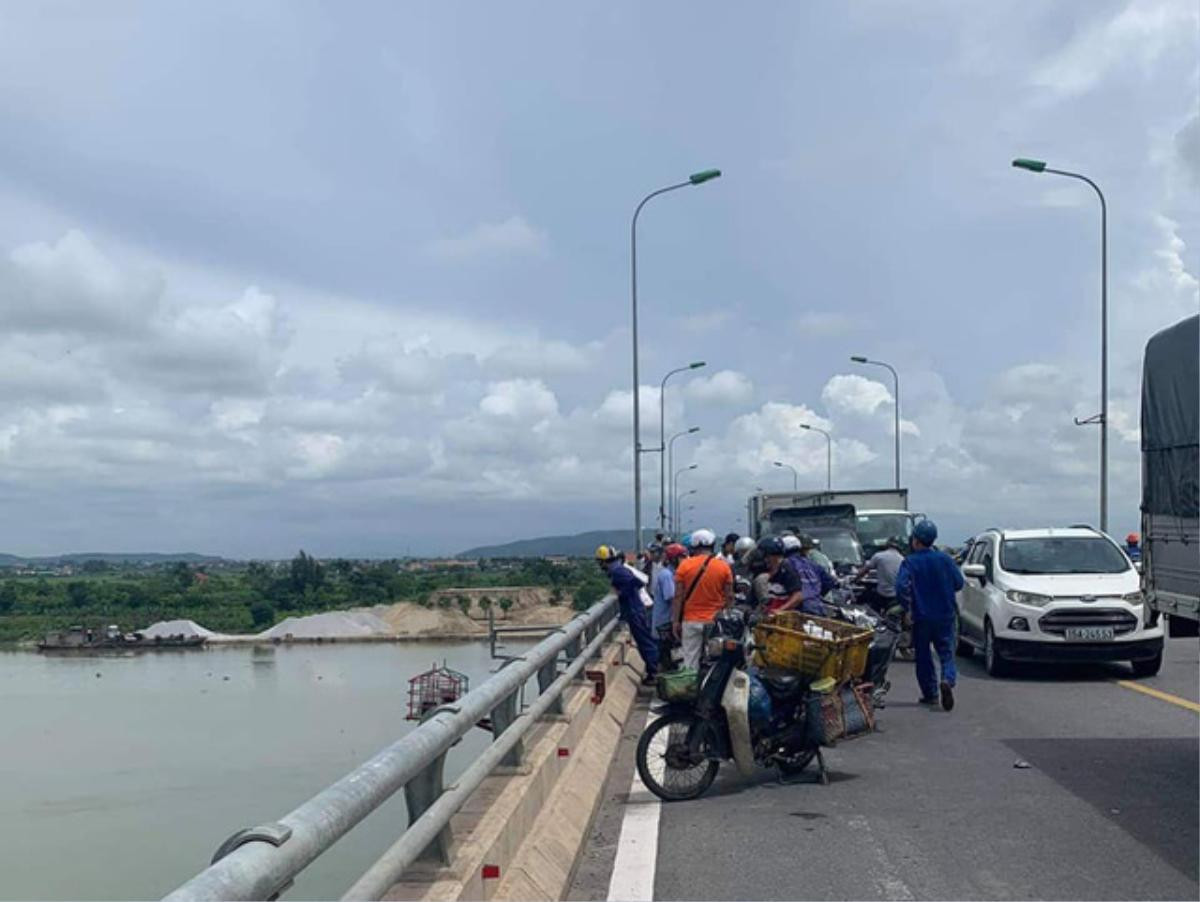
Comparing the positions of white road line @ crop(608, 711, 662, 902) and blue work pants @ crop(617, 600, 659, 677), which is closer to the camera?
white road line @ crop(608, 711, 662, 902)

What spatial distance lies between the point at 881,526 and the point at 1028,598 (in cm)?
1262

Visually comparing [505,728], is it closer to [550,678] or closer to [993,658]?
[550,678]

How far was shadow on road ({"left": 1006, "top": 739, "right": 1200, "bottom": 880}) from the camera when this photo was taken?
22.9 ft

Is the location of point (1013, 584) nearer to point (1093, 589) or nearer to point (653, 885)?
point (1093, 589)

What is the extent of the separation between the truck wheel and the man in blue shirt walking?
11.5 feet

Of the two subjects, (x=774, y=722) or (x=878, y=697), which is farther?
(x=878, y=697)

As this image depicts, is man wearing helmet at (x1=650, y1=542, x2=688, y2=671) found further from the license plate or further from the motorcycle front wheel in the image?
the motorcycle front wheel

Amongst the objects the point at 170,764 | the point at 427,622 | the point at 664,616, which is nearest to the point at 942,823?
the point at 664,616

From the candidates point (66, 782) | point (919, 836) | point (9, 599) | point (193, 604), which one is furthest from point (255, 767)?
point (9, 599)

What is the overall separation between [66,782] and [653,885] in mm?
24149

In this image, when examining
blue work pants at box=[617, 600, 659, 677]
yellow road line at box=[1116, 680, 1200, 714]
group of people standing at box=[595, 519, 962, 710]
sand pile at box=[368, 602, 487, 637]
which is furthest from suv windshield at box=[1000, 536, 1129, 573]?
sand pile at box=[368, 602, 487, 637]

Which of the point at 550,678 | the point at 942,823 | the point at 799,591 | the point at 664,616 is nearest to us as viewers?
the point at 942,823

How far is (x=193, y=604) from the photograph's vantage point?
93.4m

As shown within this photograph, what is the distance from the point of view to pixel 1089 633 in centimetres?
1434
